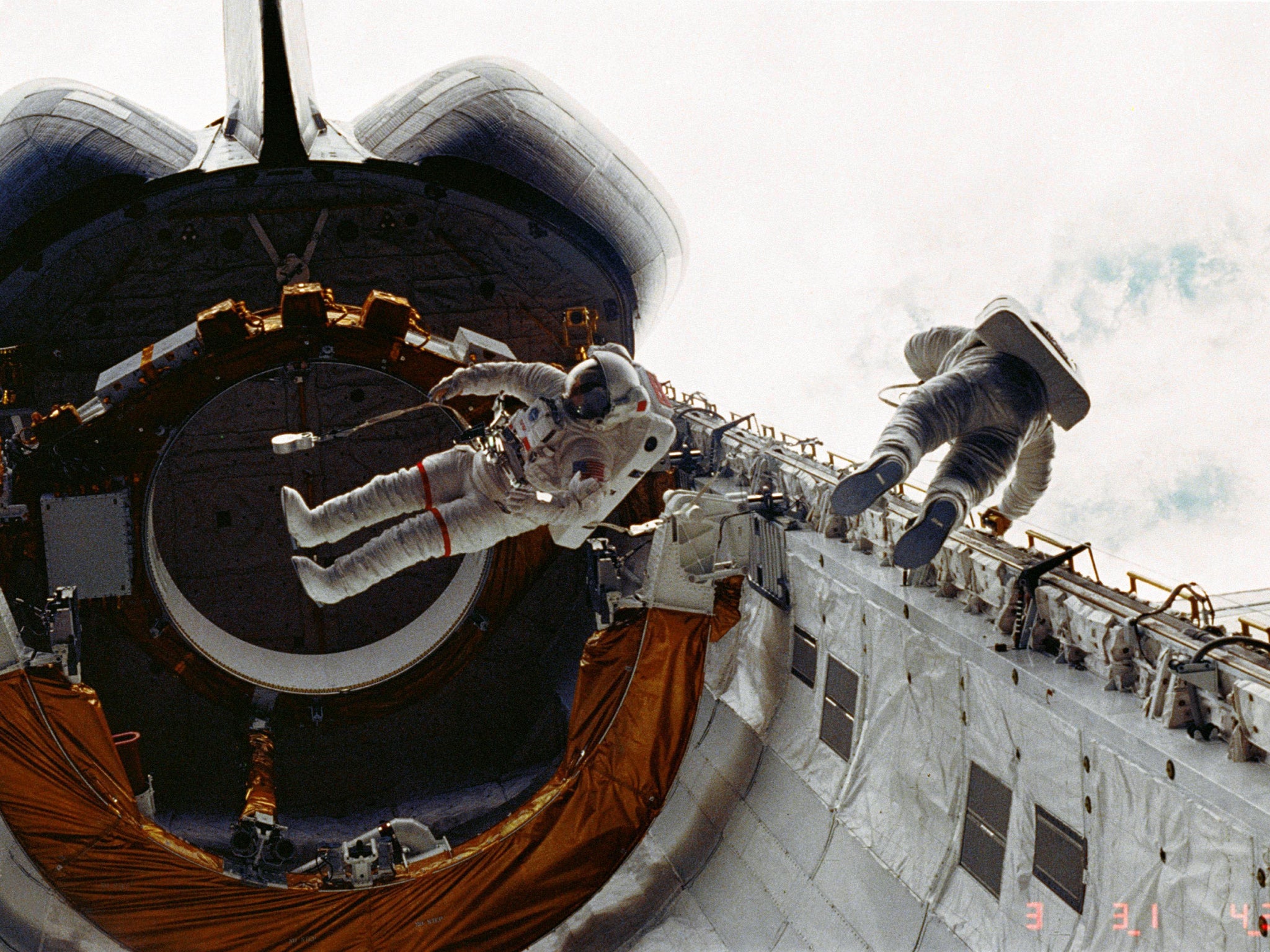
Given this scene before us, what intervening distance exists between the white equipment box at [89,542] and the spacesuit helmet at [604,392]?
3.58 meters

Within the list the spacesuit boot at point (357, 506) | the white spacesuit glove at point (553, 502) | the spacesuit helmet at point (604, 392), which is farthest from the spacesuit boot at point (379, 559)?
the spacesuit helmet at point (604, 392)

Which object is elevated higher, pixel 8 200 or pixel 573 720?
pixel 8 200

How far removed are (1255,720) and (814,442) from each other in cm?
368

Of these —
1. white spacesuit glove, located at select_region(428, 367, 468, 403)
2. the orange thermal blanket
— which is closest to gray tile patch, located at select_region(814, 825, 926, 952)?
the orange thermal blanket

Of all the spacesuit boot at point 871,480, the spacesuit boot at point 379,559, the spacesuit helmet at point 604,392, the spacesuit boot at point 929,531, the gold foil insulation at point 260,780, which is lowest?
the gold foil insulation at point 260,780

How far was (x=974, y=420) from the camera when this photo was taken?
416cm

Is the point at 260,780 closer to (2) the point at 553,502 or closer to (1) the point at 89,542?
(1) the point at 89,542

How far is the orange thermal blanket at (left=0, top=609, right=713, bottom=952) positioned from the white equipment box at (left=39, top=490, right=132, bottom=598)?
1.24 meters

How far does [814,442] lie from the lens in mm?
6254

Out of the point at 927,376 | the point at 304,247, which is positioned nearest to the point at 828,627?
the point at 927,376

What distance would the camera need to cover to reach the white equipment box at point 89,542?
6.39 m

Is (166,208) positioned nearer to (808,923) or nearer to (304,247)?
(304,247)
